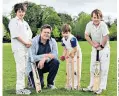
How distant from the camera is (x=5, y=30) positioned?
799 cm

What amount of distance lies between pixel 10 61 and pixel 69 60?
72 centimetres


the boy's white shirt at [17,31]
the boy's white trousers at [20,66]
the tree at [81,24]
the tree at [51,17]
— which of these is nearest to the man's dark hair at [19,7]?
the boy's white shirt at [17,31]

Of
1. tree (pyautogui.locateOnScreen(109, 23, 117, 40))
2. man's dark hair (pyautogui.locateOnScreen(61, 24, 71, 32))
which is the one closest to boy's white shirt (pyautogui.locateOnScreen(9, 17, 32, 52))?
man's dark hair (pyautogui.locateOnScreen(61, 24, 71, 32))

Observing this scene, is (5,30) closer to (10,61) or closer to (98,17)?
(10,61)

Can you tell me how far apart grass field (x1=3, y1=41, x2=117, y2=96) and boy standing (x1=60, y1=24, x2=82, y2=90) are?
0.21ft

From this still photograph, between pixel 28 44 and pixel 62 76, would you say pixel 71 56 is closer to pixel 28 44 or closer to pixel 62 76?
pixel 62 76

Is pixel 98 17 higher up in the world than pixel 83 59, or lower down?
higher up

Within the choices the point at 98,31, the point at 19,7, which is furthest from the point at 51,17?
the point at 98,31

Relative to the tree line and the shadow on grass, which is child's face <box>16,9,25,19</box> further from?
the shadow on grass

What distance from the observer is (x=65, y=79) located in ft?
26.9

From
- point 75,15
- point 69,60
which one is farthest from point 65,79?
point 75,15

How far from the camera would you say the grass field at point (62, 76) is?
7.96 meters

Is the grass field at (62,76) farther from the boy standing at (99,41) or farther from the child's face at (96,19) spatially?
the child's face at (96,19)

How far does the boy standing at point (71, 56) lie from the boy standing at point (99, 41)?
0.16m
